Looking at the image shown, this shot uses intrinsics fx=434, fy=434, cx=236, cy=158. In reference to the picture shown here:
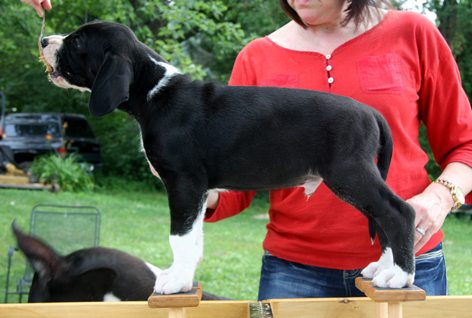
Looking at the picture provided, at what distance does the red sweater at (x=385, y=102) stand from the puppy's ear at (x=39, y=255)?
133 cm

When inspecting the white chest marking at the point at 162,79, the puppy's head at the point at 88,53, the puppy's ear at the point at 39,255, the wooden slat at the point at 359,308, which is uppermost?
the puppy's head at the point at 88,53

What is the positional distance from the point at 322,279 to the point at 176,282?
3.23ft

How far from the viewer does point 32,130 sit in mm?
14727

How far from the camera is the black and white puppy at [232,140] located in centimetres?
141

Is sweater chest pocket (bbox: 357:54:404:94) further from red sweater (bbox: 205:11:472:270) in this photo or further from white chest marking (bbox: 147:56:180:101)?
white chest marking (bbox: 147:56:180:101)

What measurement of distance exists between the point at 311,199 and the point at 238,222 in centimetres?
948

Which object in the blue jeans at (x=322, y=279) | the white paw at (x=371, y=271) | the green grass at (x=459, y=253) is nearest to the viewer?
the white paw at (x=371, y=271)

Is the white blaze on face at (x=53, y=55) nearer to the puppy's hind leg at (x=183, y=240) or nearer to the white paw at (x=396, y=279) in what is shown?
the puppy's hind leg at (x=183, y=240)

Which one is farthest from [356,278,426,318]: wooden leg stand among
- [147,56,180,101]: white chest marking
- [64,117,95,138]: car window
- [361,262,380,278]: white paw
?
[64,117,95,138]: car window

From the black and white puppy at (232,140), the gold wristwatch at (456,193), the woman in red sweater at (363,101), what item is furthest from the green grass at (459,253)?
the black and white puppy at (232,140)

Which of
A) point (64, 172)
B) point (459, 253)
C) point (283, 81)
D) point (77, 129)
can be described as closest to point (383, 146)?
point (283, 81)

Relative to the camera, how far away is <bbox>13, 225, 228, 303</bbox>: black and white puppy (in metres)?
2.52

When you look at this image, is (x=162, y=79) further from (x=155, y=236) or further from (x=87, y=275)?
(x=155, y=236)

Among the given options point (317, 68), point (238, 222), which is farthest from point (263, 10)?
point (317, 68)
